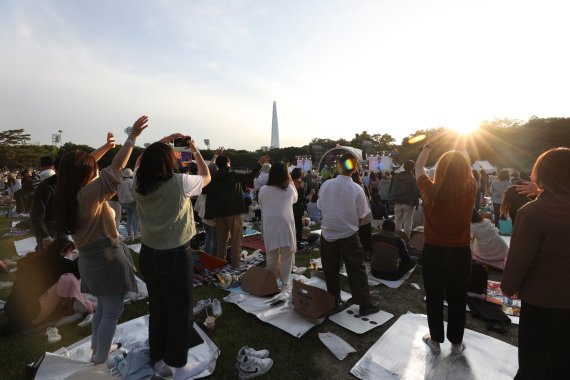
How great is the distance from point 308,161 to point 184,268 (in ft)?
77.9

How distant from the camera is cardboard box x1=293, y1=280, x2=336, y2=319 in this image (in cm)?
361

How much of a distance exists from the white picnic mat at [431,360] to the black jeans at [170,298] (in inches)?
64.2

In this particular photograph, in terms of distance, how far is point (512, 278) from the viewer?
2025 millimetres

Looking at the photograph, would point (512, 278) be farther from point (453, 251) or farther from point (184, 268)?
point (184, 268)

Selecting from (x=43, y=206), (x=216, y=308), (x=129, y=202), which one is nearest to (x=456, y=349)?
(x=216, y=308)

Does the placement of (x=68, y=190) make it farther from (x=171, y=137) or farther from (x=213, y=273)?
(x=213, y=273)

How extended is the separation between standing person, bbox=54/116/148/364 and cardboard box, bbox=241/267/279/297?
206 centimetres

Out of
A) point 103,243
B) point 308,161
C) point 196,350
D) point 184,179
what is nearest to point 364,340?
point 196,350

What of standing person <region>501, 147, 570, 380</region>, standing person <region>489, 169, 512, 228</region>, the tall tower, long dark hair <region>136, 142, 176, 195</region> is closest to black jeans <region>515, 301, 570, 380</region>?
standing person <region>501, 147, 570, 380</region>

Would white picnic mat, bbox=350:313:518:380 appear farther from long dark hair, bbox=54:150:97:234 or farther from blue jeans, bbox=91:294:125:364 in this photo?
long dark hair, bbox=54:150:97:234

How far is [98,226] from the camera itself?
8.31 ft

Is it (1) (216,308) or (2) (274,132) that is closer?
(1) (216,308)

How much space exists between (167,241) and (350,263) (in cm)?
227

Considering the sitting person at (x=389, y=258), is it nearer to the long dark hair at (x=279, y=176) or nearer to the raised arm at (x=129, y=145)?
the long dark hair at (x=279, y=176)
